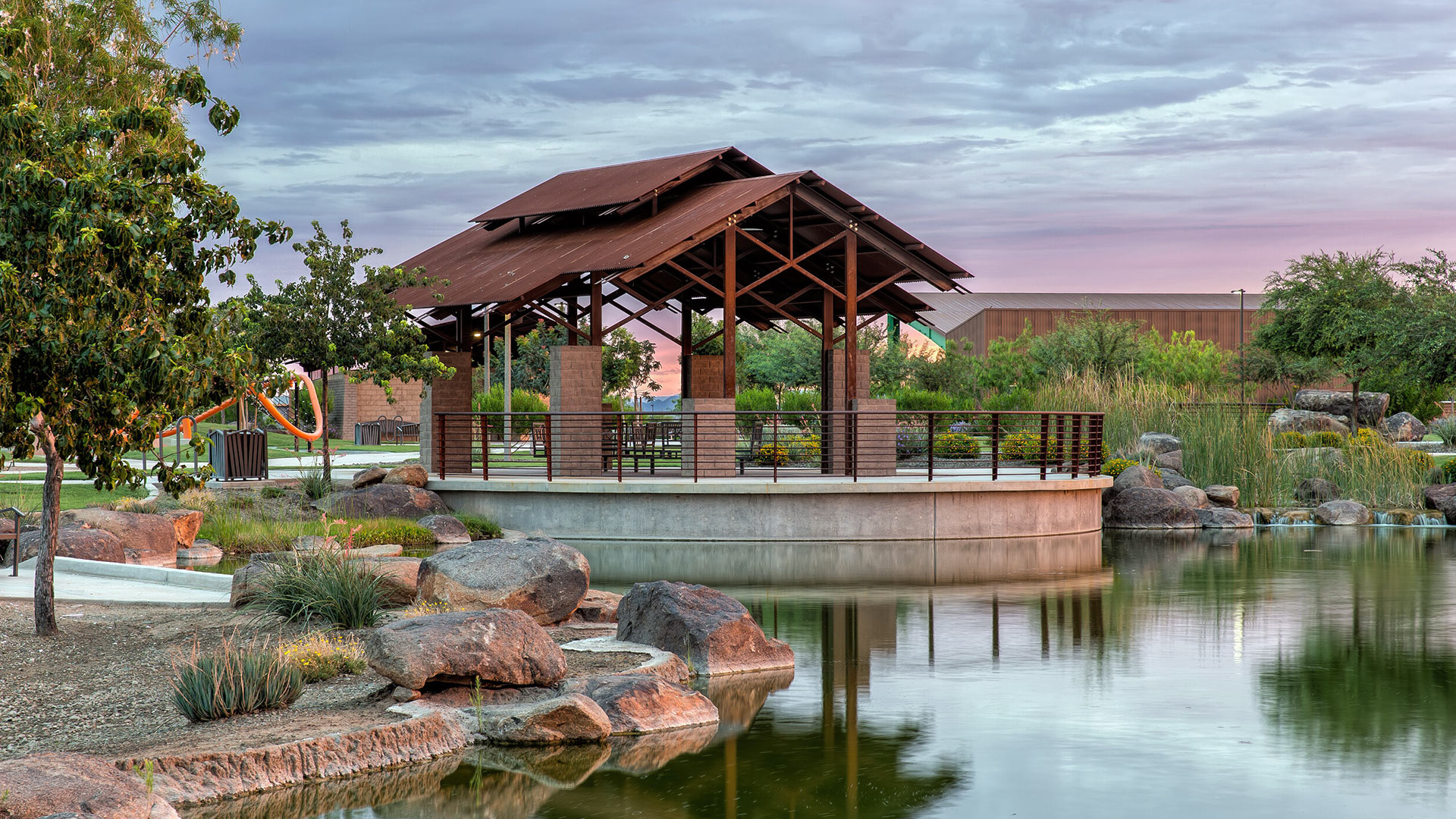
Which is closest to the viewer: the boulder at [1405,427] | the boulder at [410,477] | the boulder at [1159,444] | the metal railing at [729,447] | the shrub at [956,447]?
the metal railing at [729,447]

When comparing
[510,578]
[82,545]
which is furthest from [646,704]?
[82,545]

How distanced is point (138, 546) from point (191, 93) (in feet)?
26.8

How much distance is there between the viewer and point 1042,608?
45.2ft

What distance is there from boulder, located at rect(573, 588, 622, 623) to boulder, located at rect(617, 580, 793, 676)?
3.44 ft

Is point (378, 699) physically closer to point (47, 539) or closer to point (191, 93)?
point (47, 539)

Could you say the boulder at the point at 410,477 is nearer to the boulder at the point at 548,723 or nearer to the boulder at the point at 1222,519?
the boulder at the point at 1222,519

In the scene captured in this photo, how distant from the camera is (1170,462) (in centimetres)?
2695

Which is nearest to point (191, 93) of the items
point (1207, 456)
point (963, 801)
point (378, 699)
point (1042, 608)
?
point (378, 699)

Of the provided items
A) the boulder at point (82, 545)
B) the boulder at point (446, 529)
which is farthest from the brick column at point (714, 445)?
the boulder at point (82, 545)

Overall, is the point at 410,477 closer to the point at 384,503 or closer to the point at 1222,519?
the point at 384,503

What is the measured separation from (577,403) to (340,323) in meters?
4.15

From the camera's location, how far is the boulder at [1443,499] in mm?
25375

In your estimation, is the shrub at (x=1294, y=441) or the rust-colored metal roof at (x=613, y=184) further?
the shrub at (x=1294, y=441)

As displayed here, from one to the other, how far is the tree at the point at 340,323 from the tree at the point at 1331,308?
26405mm
